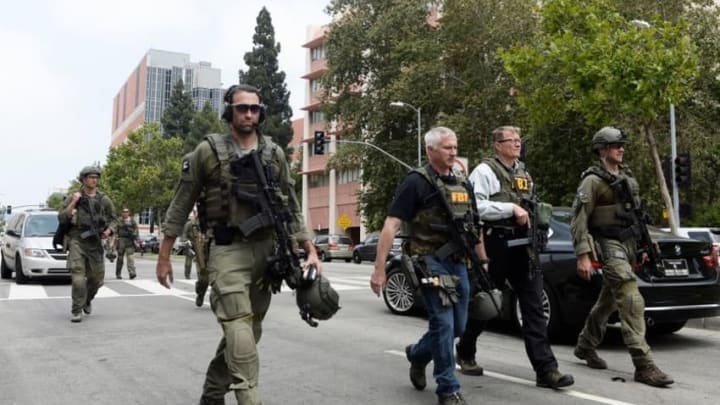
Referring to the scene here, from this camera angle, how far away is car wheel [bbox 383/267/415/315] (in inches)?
374

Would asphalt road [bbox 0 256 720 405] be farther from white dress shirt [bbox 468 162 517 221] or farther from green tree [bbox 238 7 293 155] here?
green tree [bbox 238 7 293 155]

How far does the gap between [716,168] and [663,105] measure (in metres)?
13.5

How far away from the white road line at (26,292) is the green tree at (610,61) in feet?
40.5

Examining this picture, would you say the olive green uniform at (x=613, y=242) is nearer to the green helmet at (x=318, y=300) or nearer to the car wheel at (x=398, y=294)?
the green helmet at (x=318, y=300)

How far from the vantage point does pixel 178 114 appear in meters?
79.6

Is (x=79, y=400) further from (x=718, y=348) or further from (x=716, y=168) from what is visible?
(x=716, y=168)

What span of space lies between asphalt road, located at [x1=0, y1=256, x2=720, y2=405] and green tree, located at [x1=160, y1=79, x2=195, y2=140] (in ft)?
235

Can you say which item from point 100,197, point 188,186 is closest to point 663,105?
point 100,197

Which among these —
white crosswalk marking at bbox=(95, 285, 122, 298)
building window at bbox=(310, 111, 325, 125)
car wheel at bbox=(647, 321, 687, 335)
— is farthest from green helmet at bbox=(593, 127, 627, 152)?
building window at bbox=(310, 111, 325, 125)

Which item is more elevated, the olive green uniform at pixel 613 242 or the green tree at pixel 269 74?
the green tree at pixel 269 74

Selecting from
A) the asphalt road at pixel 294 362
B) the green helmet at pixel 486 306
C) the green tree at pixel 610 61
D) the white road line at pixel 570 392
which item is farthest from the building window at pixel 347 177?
the green helmet at pixel 486 306

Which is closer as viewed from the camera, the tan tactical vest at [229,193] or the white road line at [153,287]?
the tan tactical vest at [229,193]

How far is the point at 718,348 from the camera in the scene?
7.22 metres

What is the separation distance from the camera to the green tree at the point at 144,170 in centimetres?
5256
